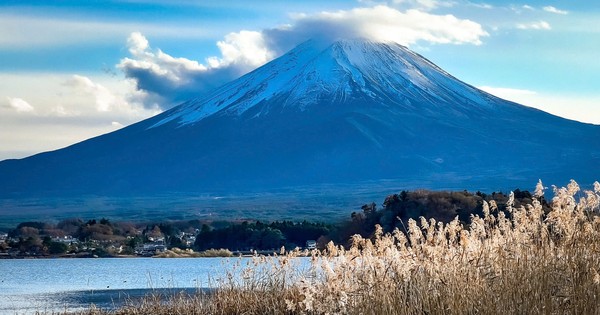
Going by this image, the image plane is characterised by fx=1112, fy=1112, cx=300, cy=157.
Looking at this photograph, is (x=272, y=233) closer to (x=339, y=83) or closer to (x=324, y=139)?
(x=324, y=139)

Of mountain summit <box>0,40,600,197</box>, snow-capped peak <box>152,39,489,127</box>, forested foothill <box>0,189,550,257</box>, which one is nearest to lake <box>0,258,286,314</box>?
forested foothill <box>0,189,550,257</box>

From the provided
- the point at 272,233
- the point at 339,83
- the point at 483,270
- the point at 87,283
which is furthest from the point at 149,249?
the point at 339,83

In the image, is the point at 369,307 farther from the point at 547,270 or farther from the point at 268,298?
the point at 268,298

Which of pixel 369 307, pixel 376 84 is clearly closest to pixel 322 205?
pixel 376 84

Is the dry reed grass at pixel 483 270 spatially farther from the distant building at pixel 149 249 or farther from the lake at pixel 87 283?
the distant building at pixel 149 249

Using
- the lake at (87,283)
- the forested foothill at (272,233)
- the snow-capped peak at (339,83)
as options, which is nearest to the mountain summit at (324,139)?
the snow-capped peak at (339,83)
